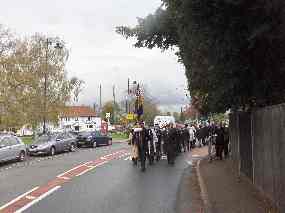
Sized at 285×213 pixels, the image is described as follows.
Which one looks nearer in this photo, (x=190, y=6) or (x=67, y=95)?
(x=190, y=6)

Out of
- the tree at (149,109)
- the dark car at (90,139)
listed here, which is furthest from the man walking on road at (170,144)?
the tree at (149,109)

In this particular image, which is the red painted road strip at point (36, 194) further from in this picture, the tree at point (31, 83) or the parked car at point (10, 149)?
the tree at point (31, 83)

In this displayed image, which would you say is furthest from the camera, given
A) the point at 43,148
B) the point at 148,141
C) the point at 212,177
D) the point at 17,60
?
the point at 17,60

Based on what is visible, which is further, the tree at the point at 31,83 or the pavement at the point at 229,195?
the tree at the point at 31,83

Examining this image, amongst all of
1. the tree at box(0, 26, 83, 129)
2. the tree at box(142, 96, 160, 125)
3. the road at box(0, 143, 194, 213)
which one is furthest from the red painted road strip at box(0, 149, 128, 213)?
the tree at box(142, 96, 160, 125)

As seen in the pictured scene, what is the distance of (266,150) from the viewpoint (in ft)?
36.8

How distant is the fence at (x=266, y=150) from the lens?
950 centimetres

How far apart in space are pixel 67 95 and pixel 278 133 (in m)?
43.6

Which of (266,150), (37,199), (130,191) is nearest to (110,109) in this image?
(130,191)

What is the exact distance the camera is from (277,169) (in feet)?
32.6

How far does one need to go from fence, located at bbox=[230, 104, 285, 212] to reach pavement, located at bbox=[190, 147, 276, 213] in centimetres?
22

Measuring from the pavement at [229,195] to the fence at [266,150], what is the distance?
0.22 m

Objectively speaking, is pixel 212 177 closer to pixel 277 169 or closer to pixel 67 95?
pixel 277 169

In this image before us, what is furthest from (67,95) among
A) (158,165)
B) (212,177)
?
(212,177)
